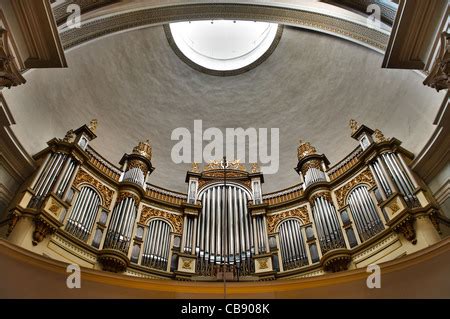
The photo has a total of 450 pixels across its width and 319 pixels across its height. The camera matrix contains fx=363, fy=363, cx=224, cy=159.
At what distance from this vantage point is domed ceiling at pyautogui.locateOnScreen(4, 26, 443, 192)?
11.2 meters

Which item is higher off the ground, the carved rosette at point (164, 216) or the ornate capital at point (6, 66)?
the carved rosette at point (164, 216)

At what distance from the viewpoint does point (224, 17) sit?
9.20m

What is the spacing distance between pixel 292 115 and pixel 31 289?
12.0 m

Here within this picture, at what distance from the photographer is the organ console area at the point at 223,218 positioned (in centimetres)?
812

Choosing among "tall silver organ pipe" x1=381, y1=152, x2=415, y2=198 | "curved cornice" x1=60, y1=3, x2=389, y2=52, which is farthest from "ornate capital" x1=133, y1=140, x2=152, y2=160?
"tall silver organ pipe" x1=381, y1=152, x2=415, y2=198

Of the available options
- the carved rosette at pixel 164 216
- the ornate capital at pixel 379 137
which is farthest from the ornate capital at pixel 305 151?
the carved rosette at pixel 164 216

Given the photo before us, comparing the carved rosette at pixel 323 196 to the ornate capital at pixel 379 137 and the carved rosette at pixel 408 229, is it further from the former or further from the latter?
the carved rosette at pixel 408 229

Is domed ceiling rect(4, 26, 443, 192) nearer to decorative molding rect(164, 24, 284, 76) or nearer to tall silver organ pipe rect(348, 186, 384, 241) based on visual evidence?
decorative molding rect(164, 24, 284, 76)

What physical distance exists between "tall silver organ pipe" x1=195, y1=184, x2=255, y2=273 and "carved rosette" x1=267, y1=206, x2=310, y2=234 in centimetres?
58

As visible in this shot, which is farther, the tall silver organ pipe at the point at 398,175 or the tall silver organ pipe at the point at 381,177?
the tall silver organ pipe at the point at 381,177

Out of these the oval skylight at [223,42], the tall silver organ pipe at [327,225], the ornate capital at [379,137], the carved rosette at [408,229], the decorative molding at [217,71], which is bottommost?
the carved rosette at [408,229]

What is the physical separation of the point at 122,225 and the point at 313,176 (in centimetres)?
584

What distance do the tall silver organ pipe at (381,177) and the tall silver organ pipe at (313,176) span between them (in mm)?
1655

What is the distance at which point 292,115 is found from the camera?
1516 cm
